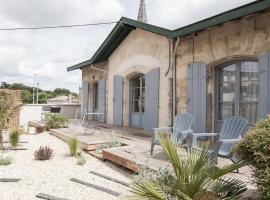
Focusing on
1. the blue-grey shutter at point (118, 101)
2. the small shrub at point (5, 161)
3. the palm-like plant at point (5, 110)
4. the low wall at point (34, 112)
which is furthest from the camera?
the low wall at point (34, 112)

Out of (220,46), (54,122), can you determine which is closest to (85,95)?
(54,122)

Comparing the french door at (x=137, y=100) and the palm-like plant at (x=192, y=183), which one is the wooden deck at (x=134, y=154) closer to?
the palm-like plant at (x=192, y=183)

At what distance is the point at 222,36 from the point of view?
6965 mm

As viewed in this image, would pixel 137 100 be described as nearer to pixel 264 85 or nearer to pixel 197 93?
pixel 197 93

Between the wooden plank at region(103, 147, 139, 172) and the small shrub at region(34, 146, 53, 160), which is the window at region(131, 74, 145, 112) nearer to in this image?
the wooden plank at region(103, 147, 139, 172)

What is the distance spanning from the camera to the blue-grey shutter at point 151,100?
9.27m

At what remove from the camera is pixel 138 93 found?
1097cm

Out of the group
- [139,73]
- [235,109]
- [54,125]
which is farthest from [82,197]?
[54,125]

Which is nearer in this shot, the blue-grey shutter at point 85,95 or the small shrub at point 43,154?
the small shrub at point 43,154

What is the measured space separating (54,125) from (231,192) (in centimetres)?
986

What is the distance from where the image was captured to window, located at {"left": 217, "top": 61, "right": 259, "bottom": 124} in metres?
6.52

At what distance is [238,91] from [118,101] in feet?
18.3

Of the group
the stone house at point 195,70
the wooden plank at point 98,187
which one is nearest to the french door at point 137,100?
the stone house at point 195,70

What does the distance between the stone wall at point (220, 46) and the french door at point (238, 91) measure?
0.19 metres
